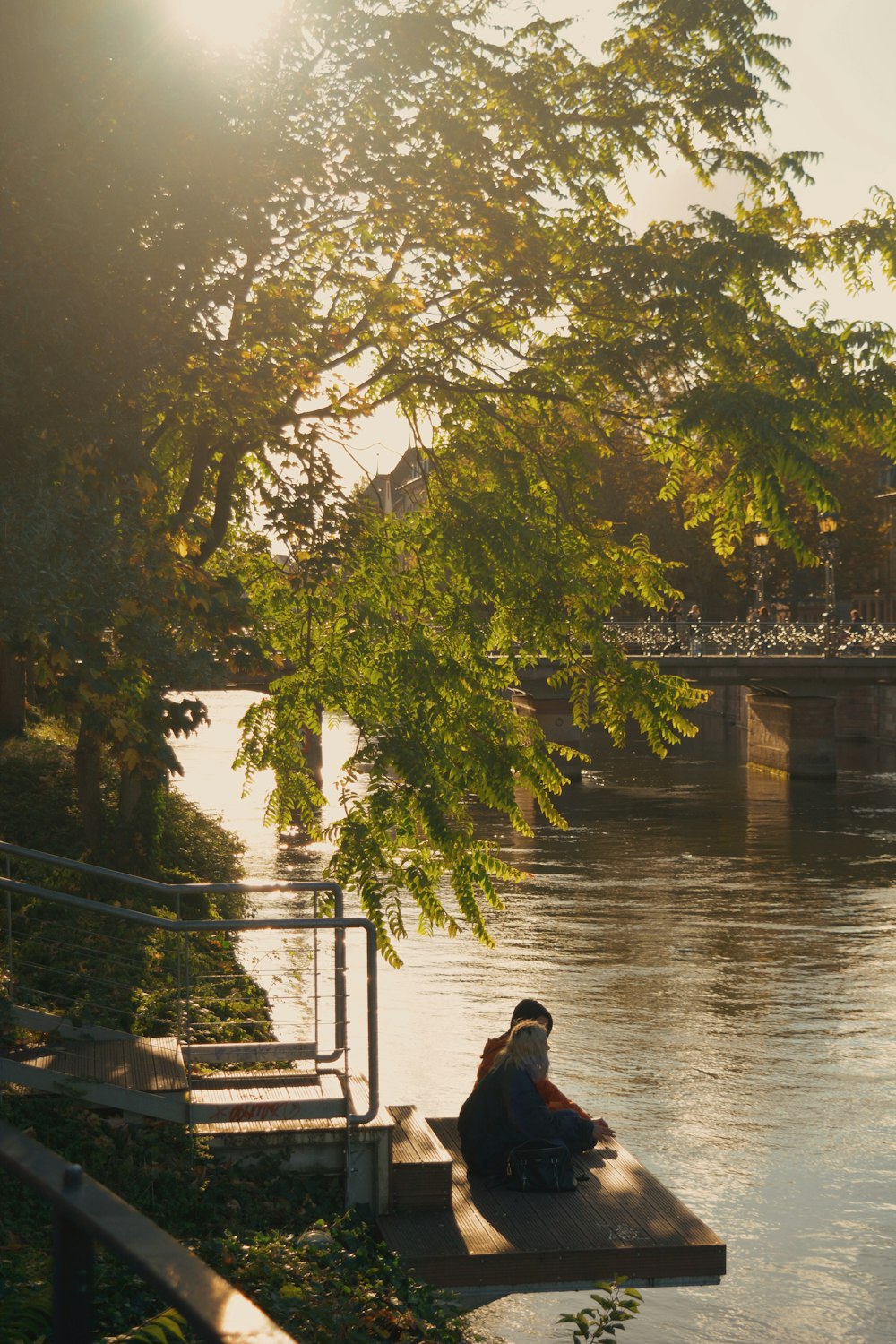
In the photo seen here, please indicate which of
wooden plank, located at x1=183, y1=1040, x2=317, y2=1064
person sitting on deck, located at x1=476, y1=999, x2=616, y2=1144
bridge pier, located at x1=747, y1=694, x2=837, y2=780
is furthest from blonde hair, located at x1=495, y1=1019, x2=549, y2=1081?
bridge pier, located at x1=747, y1=694, x2=837, y2=780

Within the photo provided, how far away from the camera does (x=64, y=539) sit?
8.37 meters

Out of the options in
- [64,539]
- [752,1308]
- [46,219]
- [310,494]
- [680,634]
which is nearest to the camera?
[64,539]

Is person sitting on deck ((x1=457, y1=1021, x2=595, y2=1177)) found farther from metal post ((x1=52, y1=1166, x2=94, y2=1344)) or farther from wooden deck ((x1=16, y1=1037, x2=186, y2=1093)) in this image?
metal post ((x1=52, y1=1166, x2=94, y2=1344))

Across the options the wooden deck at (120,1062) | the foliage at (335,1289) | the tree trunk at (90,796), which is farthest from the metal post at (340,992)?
the tree trunk at (90,796)

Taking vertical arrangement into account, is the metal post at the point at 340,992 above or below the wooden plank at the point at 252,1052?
above

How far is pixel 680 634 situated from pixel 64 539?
5774 centimetres

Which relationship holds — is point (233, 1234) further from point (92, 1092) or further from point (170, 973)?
point (170, 973)

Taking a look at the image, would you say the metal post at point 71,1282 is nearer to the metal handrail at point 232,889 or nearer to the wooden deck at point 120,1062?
the metal handrail at point 232,889

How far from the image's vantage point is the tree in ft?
32.2

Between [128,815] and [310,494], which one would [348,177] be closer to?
[310,494]

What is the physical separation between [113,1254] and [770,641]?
6102cm

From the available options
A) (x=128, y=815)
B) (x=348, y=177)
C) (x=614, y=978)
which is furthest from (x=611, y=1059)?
(x=348, y=177)

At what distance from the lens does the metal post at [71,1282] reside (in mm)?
2000

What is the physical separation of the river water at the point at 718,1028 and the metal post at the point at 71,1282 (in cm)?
858
